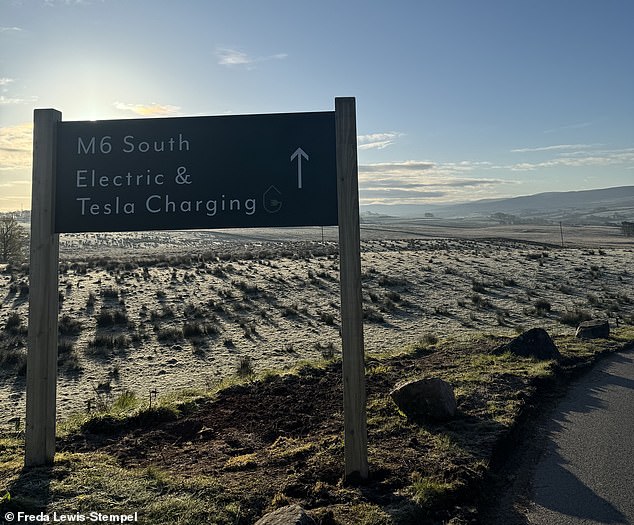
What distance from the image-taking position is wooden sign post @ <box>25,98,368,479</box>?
14.5ft

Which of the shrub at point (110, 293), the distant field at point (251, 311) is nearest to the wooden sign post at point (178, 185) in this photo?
the distant field at point (251, 311)

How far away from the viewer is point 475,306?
18.3 metres

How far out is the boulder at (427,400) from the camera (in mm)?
5590

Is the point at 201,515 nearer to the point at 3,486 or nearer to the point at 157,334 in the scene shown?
the point at 3,486

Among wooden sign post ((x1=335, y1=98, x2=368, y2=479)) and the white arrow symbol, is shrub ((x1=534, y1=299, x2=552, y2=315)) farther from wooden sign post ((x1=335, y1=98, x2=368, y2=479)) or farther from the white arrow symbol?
the white arrow symbol

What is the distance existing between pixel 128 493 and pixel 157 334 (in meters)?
11.0

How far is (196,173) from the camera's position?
4.70 meters

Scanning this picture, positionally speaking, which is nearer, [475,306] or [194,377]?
[194,377]

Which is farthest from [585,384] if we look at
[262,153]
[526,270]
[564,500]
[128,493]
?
[526,270]

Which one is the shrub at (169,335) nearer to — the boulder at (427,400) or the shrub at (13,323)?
the shrub at (13,323)

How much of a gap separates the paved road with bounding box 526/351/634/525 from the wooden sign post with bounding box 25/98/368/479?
1.76 metres

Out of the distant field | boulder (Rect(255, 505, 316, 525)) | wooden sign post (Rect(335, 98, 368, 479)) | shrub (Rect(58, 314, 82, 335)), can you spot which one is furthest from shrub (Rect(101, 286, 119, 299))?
boulder (Rect(255, 505, 316, 525))

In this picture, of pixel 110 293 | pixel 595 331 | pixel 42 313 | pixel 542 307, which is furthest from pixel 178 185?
pixel 110 293

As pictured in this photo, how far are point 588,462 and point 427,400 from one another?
5.41 feet
